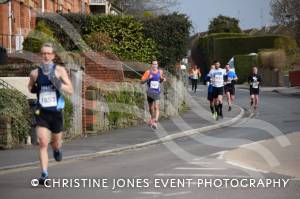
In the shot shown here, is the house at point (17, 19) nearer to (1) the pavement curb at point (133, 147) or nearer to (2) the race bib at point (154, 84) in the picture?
(2) the race bib at point (154, 84)

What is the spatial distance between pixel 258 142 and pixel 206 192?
6504 mm

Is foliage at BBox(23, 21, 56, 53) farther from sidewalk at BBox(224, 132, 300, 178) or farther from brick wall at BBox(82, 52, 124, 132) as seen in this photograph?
sidewalk at BBox(224, 132, 300, 178)

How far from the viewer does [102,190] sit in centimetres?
975

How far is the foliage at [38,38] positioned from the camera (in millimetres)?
21953

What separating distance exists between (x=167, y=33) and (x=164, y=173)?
16.6 metres

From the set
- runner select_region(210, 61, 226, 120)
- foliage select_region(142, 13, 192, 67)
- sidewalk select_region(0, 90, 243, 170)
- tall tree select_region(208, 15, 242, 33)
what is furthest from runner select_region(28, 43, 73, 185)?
tall tree select_region(208, 15, 242, 33)

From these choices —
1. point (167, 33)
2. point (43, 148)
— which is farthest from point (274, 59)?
point (43, 148)

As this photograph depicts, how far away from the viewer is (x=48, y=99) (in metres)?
10.3

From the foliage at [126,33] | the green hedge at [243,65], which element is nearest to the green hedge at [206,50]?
the green hedge at [243,65]

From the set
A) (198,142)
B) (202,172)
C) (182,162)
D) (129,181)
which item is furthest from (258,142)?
(129,181)

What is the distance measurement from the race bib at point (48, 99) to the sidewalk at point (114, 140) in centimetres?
260

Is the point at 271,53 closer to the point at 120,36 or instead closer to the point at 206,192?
the point at 120,36

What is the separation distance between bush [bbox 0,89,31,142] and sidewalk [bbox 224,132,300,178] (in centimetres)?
476

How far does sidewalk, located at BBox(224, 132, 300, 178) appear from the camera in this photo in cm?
1175
